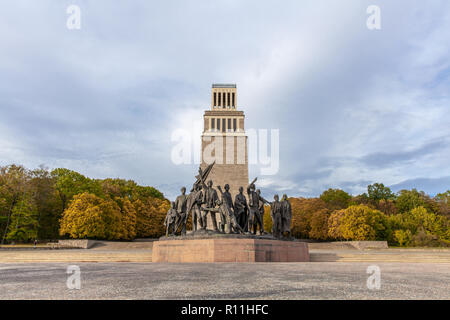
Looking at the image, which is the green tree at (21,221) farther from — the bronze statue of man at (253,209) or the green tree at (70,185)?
the bronze statue of man at (253,209)

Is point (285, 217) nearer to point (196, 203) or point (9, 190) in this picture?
point (196, 203)

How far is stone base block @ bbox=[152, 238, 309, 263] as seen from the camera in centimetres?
1132

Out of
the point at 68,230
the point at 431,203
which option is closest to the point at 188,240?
the point at 68,230

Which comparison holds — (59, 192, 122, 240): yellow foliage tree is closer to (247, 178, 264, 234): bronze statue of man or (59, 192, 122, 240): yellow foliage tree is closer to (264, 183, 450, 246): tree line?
(247, 178, 264, 234): bronze statue of man

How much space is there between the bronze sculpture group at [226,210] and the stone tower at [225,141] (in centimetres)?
2817

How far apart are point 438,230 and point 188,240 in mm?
41096

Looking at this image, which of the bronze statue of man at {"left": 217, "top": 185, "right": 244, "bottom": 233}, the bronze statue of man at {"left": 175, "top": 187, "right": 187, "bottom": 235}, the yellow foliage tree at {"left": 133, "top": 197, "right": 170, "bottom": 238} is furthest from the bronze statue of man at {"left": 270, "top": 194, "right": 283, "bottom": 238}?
the yellow foliage tree at {"left": 133, "top": 197, "right": 170, "bottom": 238}

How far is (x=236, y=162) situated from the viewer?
48.9m

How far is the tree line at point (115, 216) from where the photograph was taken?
112 feet

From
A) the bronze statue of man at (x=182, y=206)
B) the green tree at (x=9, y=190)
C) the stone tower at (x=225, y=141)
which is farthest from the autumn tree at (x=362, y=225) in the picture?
the green tree at (x=9, y=190)

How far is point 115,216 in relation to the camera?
39.6m

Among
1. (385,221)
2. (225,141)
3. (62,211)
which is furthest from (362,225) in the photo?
(62,211)

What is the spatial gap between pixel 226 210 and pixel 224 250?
247 centimetres
